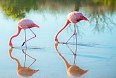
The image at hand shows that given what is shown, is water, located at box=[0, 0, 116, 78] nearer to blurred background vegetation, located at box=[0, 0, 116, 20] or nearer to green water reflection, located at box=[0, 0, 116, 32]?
green water reflection, located at box=[0, 0, 116, 32]

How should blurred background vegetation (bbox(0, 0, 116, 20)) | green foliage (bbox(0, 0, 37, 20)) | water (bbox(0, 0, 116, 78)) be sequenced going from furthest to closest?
blurred background vegetation (bbox(0, 0, 116, 20)), green foliage (bbox(0, 0, 37, 20)), water (bbox(0, 0, 116, 78))

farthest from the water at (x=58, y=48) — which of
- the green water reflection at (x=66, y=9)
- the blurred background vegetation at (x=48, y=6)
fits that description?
the blurred background vegetation at (x=48, y=6)

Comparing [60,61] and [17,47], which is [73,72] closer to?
[60,61]

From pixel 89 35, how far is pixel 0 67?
2.88 m

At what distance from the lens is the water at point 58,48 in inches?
206

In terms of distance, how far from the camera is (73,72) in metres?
5.16

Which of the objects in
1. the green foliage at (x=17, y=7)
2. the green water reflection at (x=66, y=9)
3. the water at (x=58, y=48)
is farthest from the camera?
the green foliage at (x=17, y=7)

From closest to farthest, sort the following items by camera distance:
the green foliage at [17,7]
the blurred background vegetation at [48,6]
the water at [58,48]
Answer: the water at [58,48], the green foliage at [17,7], the blurred background vegetation at [48,6]

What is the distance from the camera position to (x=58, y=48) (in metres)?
6.57

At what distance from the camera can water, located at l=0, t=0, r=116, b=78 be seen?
5234 millimetres

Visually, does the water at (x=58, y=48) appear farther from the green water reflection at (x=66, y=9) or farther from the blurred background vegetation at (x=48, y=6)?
the blurred background vegetation at (x=48, y=6)

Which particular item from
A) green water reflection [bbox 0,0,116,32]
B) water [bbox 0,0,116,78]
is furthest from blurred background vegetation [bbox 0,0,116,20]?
water [bbox 0,0,116,78]

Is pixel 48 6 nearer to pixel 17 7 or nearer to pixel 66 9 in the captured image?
pixel 66 9

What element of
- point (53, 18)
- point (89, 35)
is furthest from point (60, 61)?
point (53, 18)
